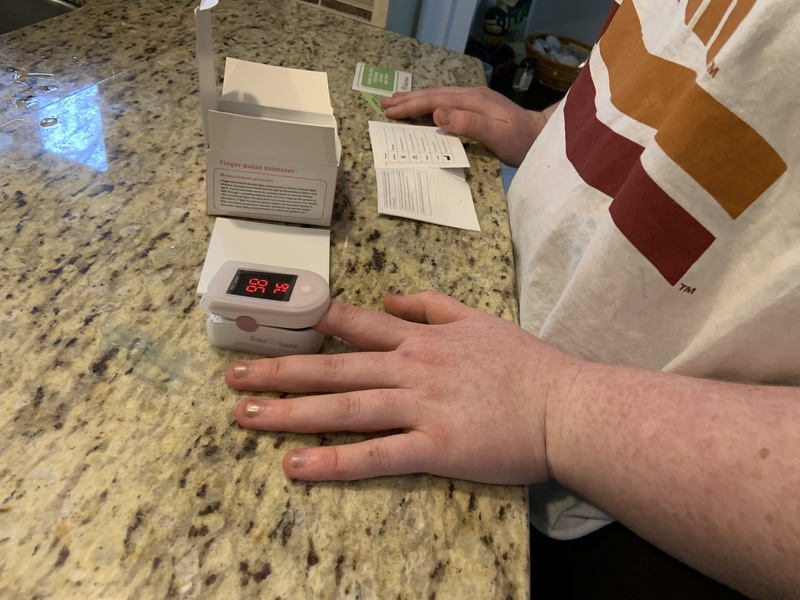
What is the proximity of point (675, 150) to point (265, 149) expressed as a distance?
418mm

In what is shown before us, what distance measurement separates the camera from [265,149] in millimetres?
633

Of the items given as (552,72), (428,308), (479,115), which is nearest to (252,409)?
(428,308)

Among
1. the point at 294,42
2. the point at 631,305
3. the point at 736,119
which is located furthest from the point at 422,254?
the point at 294,42

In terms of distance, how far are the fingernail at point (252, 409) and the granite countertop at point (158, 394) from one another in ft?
0.06

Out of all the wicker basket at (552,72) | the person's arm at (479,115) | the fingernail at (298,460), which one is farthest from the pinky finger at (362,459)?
the wicker basket at (552,72)

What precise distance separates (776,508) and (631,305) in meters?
0.23

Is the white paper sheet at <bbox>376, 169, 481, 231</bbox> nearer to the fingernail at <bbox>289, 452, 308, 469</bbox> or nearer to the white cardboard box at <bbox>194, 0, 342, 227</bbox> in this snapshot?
the white cardboard box at <bbox>194, 0, 342, 227</bbox>

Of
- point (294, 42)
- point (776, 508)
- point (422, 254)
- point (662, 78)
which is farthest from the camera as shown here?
point (294, 42)

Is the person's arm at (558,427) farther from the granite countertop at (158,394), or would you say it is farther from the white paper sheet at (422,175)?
the white paper sheet at (422,175)

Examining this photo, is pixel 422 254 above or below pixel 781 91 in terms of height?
below

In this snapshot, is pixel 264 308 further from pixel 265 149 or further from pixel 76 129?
pixel 76 129

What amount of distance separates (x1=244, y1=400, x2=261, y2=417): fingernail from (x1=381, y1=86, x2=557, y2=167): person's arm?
1.99ft

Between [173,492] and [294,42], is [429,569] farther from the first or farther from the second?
[294,42]

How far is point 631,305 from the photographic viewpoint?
558 millimetres
